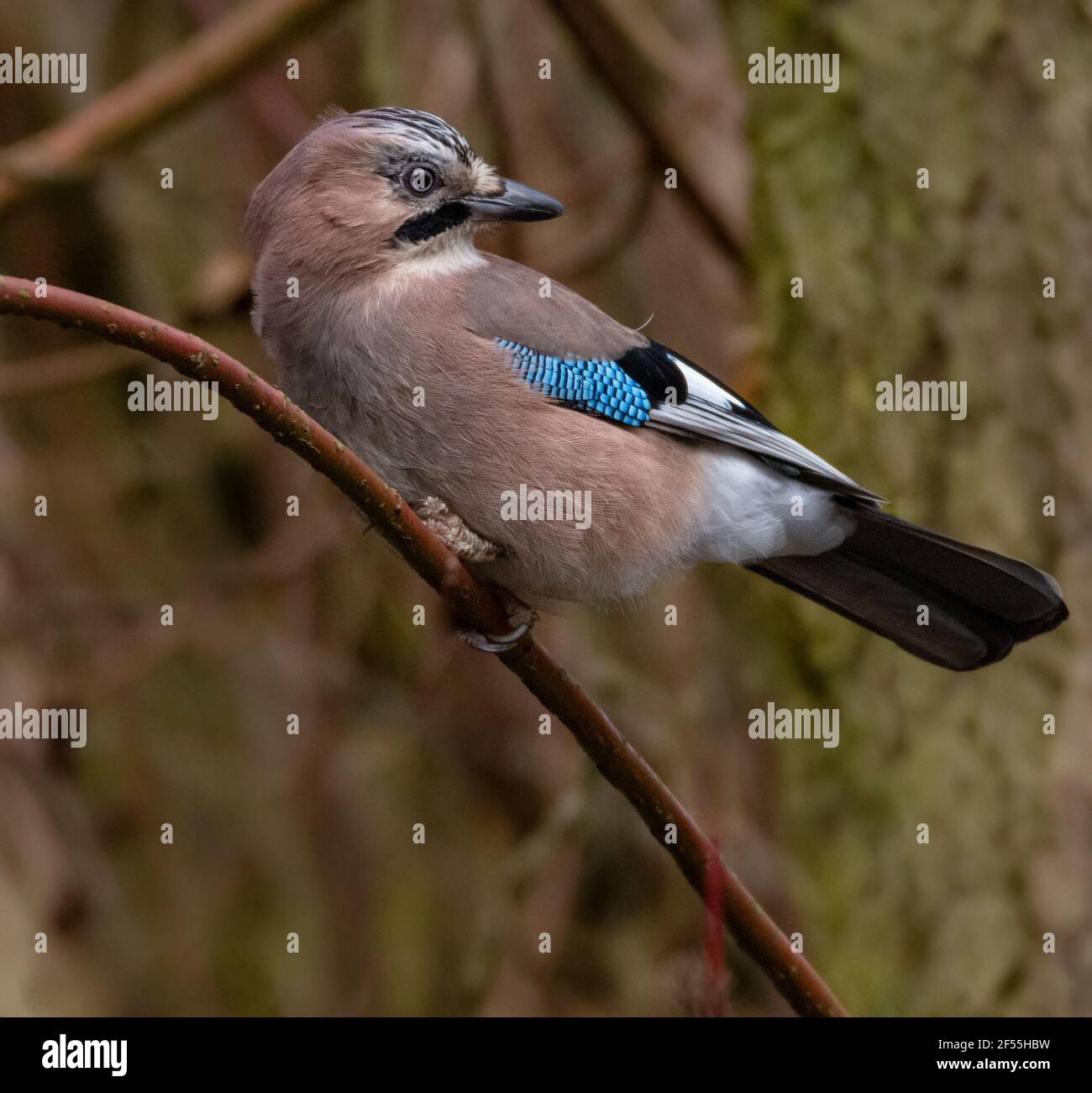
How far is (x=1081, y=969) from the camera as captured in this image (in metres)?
4.61

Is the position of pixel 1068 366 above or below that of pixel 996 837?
above

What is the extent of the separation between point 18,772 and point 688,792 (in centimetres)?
243

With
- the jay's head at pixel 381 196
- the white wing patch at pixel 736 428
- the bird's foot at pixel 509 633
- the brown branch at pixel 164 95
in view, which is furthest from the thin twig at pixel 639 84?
the bird's foot at pixel 509 633

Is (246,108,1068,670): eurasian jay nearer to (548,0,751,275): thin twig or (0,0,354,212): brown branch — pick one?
(0,0,354,212): brown branch

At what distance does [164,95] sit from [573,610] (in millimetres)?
2152

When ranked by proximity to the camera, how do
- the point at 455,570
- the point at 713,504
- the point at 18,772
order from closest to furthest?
the point at 455,570 → the point at 713,504 → the point at 18,772

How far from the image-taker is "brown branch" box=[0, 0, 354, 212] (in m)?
4.93

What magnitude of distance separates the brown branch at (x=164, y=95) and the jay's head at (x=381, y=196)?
1270mm

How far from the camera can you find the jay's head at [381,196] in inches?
146

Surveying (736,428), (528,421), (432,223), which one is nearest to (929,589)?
(736,428)

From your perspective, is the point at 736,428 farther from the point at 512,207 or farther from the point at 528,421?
the point at 512,207

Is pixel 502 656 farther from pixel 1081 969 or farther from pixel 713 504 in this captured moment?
pixel 1081 969

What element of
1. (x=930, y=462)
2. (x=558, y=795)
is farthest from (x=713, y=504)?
(x=558, y=795)

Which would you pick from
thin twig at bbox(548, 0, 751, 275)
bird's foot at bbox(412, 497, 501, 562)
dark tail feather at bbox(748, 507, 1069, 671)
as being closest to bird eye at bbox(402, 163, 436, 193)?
bird's foot at bbox(412, 497, 501, 562)
